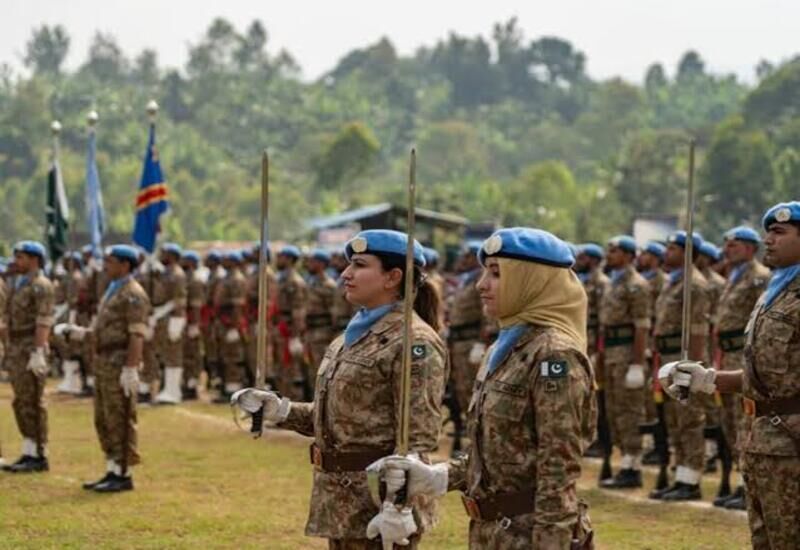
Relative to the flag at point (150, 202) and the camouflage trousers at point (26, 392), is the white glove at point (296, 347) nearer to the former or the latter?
the flag at point (150, 202)

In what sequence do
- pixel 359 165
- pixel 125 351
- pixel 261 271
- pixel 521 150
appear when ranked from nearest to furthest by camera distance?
pixel 261 271
pixel 125 351
pixel 359 165
pixel 521 150

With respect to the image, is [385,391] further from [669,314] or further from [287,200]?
[287,200]

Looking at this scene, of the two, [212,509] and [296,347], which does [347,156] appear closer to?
[296,347]

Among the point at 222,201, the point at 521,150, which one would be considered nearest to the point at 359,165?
the point at 222,201

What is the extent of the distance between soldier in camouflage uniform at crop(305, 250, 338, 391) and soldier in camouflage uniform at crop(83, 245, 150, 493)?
19.6ft

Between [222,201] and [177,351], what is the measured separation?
9613 cm

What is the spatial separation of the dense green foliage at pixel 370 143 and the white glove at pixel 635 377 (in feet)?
155

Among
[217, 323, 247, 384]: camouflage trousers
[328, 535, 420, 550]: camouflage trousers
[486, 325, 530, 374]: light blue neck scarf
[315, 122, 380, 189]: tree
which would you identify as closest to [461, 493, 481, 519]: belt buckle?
[486, 325, 530, 374]: light blue neck scarf

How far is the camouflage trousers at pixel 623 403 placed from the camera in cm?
1371

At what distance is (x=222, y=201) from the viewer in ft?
384

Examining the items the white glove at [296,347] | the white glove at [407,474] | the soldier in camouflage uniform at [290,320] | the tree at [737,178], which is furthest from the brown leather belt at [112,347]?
the tree at [737,178]

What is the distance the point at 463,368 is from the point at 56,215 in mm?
9298

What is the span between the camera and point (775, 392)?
23.5 feet

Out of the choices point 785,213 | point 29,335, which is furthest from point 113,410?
point 785,213
